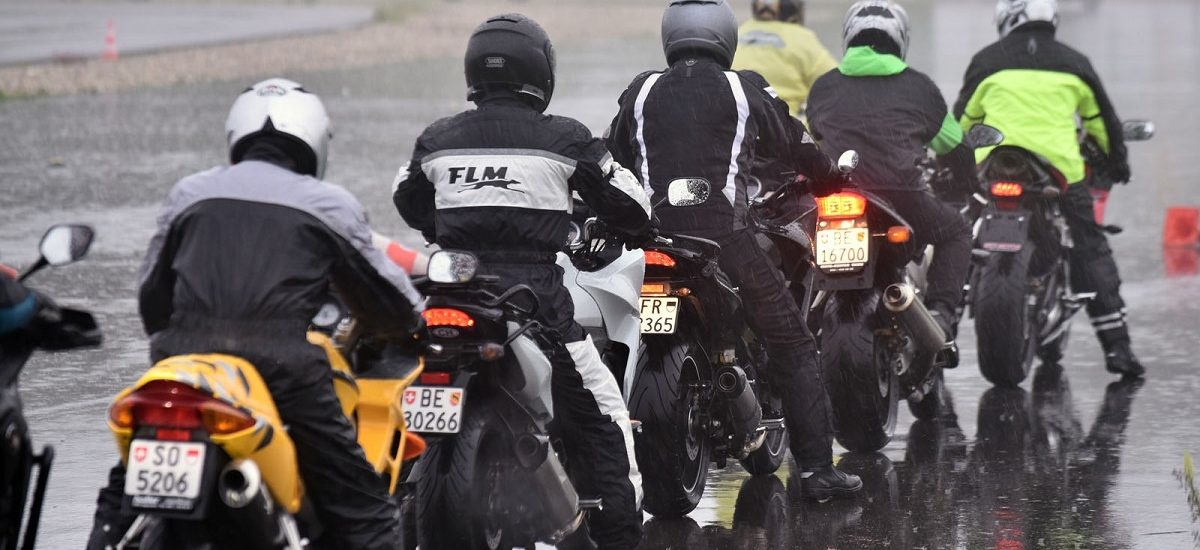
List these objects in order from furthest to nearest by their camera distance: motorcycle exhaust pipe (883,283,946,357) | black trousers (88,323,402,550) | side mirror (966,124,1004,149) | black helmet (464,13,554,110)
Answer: side mirror (966,124,1004,149)
motorcycle exhaust pipe (883,283,946,357)
black helmet (464,13,554,110)
black trousers (88,323,402,550)

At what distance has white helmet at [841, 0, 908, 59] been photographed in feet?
30.1

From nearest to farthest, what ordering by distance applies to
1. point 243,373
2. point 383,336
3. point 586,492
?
point 243,373
point 383,336
point 586,492

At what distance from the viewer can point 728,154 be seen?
7.56 metres

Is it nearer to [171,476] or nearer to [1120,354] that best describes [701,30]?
[171,476]

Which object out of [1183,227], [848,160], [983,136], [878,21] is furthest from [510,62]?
[1183,227]

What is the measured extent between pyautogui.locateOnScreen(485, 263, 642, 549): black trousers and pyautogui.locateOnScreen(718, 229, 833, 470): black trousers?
1010 millimetres

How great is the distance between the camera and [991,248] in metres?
9.97

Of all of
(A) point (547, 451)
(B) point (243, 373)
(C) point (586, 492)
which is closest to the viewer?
(B) point (243, 373)

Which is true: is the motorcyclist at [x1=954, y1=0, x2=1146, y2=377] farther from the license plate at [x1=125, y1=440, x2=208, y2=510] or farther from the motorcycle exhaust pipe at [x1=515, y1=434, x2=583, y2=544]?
the license plate at [x1=125, y1=440, x2=208, y2=510]

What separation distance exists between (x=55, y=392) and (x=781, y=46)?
4784 mm

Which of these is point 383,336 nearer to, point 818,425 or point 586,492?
point 586,492

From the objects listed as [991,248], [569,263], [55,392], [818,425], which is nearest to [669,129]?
[569,263]

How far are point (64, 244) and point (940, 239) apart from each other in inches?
193

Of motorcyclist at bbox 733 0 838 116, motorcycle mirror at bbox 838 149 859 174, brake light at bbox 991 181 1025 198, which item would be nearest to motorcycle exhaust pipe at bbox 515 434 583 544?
motorcycle mirror at bbox 838 149 859 174
